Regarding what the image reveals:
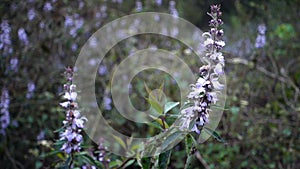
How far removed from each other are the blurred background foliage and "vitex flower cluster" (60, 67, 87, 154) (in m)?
0.65

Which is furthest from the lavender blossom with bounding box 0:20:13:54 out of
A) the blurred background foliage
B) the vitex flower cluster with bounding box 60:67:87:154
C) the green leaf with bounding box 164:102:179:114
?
the green leaf with bounding box 164:102:179:114

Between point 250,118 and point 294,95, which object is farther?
point 294,95

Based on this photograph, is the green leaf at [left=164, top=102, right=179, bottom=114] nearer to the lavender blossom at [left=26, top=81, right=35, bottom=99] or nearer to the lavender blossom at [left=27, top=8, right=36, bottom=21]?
the lavender blossom at [left=26, top=81, right=35, bottom=99]

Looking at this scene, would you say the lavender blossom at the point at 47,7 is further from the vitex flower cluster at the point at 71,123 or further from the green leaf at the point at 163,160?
the green leaf at the point at 163,160

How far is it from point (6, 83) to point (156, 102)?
1.58 m

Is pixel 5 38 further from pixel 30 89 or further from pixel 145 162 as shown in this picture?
pixel 145 162

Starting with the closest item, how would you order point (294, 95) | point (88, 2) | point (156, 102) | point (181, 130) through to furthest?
point (181, 130)
point (156, 102)
point (294, 95)
point (88, 2)

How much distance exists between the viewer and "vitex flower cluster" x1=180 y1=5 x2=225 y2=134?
131 cm

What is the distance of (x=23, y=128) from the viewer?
2734 millimetres

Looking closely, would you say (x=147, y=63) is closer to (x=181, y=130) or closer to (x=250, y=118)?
(x=250, y=118)

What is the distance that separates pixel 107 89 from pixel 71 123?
147 centimetres

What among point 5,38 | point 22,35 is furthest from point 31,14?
point 5,38

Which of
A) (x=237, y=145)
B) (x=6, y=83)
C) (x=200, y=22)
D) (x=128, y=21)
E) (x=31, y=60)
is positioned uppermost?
(x=200, y=22)

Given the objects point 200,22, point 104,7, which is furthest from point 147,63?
point 200,22
